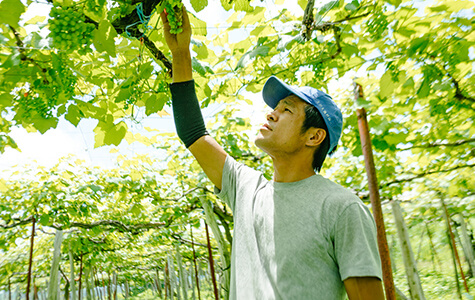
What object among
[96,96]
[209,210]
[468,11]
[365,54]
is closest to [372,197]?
[365,54]

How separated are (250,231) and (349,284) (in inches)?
17.0

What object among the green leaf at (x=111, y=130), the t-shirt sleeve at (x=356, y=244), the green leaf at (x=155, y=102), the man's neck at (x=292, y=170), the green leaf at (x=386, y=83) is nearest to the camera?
the t-shirt sleeve at (x=356, y=244)

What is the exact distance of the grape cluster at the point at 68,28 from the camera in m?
1.16

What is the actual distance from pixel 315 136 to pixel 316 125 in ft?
0.17

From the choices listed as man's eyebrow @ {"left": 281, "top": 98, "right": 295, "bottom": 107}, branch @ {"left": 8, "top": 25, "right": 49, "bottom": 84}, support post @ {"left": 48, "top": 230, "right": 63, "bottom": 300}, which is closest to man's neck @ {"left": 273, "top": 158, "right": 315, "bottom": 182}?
man's eyebrow @ {"left": 281, "top": 98, "right": 295, "bottom": 107}

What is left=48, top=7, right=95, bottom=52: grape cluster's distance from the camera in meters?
1.16

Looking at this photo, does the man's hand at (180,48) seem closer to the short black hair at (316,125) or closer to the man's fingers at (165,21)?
the man's fingers at (165,21)

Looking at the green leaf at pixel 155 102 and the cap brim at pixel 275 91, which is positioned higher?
the green leaf at pixel 155 102

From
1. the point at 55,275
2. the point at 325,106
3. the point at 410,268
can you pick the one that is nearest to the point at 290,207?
the point at 325,106

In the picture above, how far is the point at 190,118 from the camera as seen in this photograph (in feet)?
5.09

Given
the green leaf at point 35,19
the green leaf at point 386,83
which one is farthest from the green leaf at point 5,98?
the green leaf at point 386,83

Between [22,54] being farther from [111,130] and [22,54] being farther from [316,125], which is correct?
[316,125]

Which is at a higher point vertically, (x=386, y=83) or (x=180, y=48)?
(x=386, y=83)

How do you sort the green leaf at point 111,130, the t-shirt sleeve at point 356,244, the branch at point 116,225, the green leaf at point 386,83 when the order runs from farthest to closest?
the branch at point 116,225 → the green leaf at point 386,83 → the green leaf at point 111,130 → the t-shirt sleeve at point 356,244
